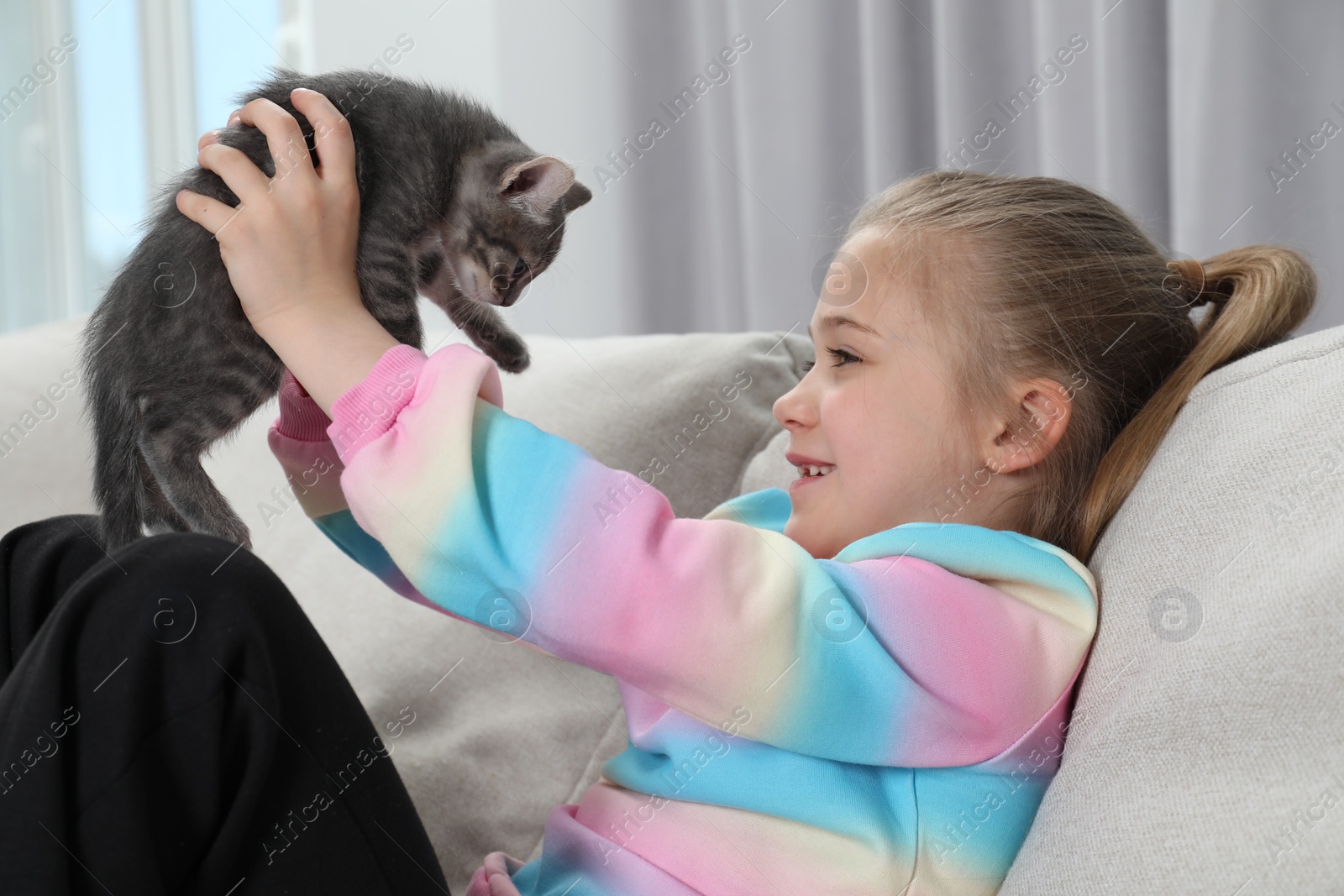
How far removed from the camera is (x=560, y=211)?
1.14 meters

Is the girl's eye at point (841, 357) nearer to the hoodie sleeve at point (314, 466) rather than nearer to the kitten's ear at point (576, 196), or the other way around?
the kitten's ear at point (576, 196)

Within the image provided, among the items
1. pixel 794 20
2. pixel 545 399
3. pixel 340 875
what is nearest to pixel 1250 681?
pixel 340 875

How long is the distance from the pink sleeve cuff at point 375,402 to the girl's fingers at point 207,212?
18 centimetres

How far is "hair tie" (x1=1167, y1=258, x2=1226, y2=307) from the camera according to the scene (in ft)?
3.26

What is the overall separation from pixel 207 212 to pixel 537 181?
1.01ft

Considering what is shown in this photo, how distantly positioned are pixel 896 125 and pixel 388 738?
139 centimetres

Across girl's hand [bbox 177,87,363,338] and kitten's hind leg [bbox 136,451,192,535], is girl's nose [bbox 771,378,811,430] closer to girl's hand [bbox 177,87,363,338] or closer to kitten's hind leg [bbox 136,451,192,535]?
girl's hand [bbox 177,87,363,338]

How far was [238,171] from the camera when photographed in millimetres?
833

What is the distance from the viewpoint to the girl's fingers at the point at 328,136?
84 cm

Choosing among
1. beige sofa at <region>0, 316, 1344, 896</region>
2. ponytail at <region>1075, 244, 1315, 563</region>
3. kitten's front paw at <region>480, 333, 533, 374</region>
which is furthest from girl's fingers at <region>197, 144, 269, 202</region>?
ponytail at <region>1075, 244, 1315, 563</region>

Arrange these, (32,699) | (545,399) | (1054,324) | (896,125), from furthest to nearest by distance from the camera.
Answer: (896,125)
(545,399)
(1054,324)
(32,699)

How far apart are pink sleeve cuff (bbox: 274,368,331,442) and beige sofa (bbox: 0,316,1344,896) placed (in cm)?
38

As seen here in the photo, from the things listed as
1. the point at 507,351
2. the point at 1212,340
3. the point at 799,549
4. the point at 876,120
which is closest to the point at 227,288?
the point at 507,351

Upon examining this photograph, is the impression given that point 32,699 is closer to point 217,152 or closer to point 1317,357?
point 217,152
